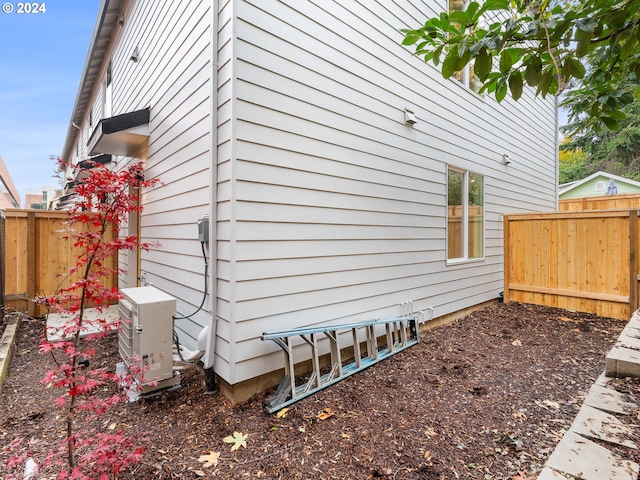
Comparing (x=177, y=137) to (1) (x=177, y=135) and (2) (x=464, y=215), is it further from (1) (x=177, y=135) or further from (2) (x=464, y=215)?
(2) (x=464, y=215)

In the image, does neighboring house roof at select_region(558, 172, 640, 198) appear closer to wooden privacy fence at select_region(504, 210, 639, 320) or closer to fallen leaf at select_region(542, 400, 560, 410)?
wooden privacy fence at select_region(504, 210, 639, 320)

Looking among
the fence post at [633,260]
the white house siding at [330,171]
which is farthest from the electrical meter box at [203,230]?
the fence post at [633,260]

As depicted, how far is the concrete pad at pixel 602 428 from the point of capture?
1.81m

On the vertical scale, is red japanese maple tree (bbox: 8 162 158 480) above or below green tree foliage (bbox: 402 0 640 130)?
below

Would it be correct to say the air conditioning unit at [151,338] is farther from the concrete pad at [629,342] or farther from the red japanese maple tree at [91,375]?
the concrete pad at [629,342]

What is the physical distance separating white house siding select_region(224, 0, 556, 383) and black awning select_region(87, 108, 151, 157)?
223 centimetres

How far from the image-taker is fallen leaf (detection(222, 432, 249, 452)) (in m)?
2.28

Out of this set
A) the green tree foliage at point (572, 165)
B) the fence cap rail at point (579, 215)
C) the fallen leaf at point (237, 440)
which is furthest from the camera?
the green tree foliage at point (572, 165)

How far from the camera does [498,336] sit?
15.4 feet

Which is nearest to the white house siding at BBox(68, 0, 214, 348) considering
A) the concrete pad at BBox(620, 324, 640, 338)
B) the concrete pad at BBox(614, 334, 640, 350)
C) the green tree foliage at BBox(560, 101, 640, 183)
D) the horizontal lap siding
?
the horizontal lap siding

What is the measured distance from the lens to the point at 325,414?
104 inches

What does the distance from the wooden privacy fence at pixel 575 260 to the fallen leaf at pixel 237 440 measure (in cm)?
601

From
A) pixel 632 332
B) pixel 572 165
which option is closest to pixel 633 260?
pixel 632 332

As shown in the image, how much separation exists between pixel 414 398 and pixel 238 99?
2.99m
